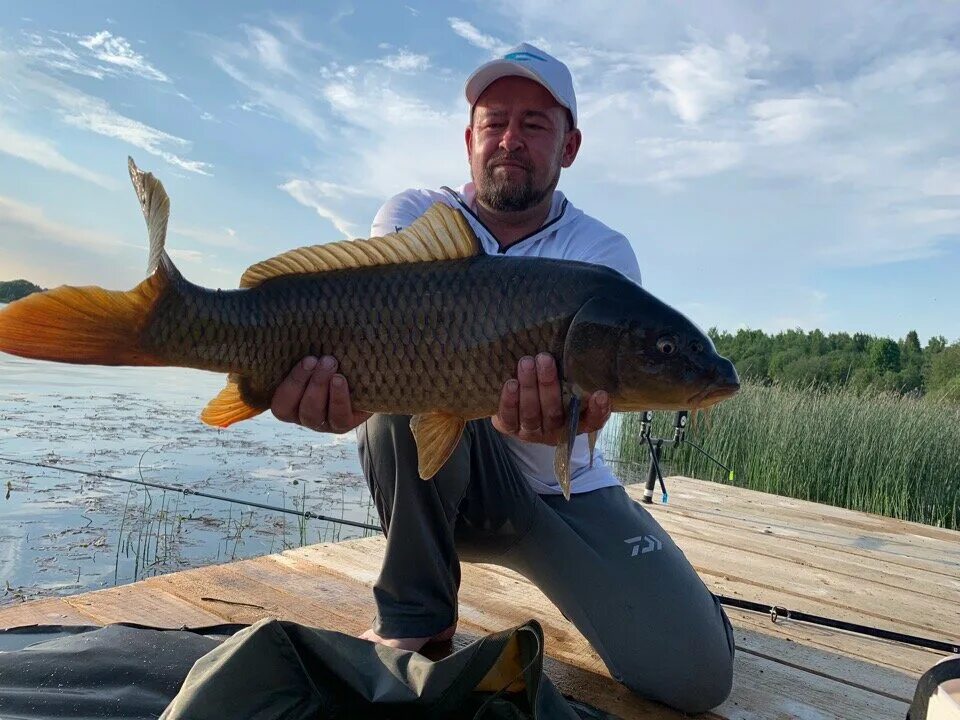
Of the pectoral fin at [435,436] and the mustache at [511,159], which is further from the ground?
the mustache at [511,159]

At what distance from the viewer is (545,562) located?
7.58ft

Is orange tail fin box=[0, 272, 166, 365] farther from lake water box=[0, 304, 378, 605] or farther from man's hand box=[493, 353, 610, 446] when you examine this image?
lake water box=[0, 304, 378, 605]

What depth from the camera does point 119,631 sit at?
175 centimetres

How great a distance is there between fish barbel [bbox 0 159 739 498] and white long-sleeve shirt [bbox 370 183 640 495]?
61 centimetres

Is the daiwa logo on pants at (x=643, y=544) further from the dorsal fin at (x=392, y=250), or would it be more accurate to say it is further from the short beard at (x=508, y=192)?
the short beard at (x=508, y=192)

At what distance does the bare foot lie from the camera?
6.88 ft

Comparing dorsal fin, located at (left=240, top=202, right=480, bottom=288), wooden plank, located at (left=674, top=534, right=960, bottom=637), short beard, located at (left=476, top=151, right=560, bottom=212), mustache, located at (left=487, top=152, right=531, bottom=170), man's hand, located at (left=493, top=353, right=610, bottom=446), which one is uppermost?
mustache, located at (left=487, top=152, right=531, bottom=170)

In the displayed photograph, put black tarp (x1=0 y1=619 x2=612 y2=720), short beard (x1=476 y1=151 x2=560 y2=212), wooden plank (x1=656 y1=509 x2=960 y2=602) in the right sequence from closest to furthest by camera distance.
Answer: black tarp (x1=0 y1=619 x2=612 y2=720)
short beard (x1=476 y1=151 x2=560 y2=212)
wooden plank (x1=656 y1=509 x2=960 y2=602)

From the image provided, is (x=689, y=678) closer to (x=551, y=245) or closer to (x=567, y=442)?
(x=567, y=442)

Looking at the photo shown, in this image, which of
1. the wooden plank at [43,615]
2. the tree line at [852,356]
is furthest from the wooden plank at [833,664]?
the tree line at [852,356]

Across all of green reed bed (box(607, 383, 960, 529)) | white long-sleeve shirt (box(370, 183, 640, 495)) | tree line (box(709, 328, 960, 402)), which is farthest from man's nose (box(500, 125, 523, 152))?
tree line (box(709, 328, 960, 402))

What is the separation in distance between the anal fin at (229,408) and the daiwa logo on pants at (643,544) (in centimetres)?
124

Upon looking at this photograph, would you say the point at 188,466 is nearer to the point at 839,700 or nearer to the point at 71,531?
the point at 71,531

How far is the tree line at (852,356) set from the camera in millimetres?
34156
